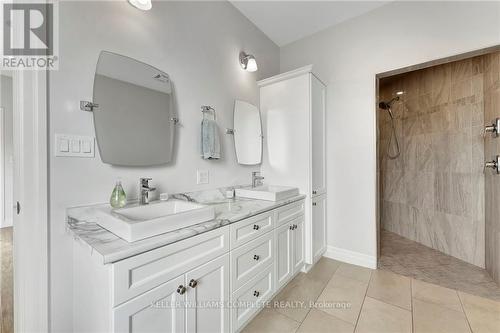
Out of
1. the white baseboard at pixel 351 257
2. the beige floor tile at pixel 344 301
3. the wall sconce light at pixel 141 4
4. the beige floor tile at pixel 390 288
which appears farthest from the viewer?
the white baseboard at pixel 351 257

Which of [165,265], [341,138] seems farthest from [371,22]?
[165,265]

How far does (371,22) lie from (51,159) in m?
2.88

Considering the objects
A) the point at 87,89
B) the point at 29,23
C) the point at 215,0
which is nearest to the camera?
the point at 29,23

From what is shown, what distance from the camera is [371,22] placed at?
2.19 m

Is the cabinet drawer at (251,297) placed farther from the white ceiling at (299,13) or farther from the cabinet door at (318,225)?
the white ceiling at (299,13)

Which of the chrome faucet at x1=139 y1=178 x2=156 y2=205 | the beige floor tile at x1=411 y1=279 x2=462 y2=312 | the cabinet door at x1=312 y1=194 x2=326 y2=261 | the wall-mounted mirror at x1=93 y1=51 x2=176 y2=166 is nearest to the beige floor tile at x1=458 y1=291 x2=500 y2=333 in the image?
the beige floor tile at x1=411 y1=279 x2=462 y2=312

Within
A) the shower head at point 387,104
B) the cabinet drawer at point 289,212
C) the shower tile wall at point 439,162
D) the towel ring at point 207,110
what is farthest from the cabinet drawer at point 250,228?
the shower head at point 387,104

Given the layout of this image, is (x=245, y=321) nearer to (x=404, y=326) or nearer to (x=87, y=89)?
(x=404, y=326)

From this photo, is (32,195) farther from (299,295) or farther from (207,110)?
(299,295)

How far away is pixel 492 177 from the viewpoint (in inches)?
76.6

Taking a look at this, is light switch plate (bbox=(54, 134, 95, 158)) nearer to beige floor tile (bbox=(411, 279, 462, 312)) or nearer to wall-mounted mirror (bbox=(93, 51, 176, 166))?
wall-mounted mirror (bbox=(93, 51, 176, 166))

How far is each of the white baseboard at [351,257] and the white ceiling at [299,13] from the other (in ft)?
8.32

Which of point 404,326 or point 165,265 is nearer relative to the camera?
point 165,265

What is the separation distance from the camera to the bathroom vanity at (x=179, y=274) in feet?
2.67
